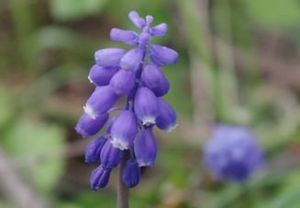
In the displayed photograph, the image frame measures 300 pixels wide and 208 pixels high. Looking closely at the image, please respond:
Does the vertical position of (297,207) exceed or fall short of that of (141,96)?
it exceeds it

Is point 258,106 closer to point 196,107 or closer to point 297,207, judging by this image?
point 196,107

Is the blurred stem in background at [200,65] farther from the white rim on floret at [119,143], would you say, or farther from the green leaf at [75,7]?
the white rim on floret at [119,143]

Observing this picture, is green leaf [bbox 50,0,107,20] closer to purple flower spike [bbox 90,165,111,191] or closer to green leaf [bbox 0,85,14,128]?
green leaf [bbox 0,85,14,128]

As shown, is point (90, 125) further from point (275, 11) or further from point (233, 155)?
point (275, 11)

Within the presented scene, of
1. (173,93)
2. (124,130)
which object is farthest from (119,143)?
(173,93)

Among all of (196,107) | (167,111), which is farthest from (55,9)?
(167,111)

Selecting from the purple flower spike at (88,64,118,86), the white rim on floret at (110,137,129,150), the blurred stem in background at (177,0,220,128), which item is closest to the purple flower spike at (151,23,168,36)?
the purple flower spike at (88,64,118,86)
